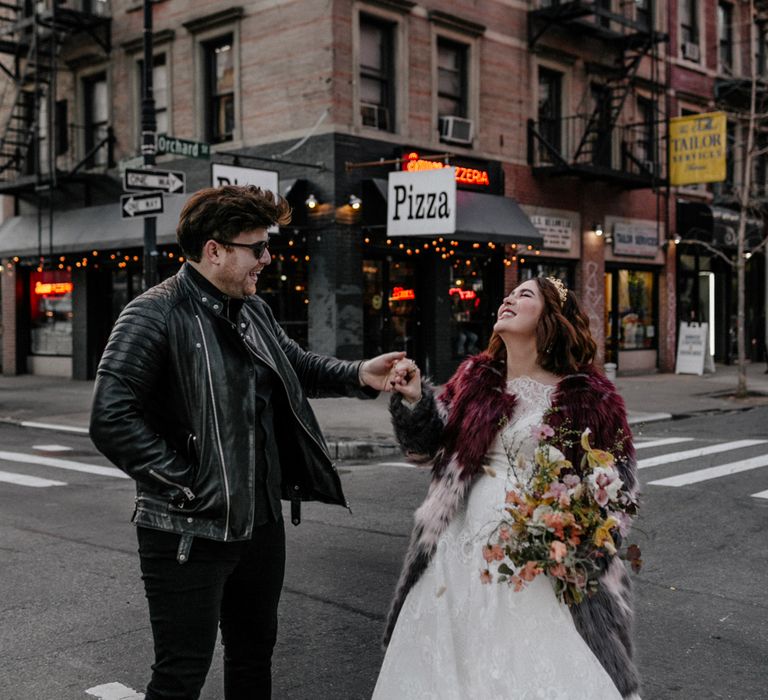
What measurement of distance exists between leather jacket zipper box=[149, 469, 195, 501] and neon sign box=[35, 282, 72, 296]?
71.9 ft

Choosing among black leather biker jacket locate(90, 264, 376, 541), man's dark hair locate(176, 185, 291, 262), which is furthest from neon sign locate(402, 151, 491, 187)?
black leather biker jacket locate(90, 264, 376, 541)

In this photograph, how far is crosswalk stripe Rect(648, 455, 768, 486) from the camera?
969cm

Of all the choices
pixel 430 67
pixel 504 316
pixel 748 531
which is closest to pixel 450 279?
pixel 430 67

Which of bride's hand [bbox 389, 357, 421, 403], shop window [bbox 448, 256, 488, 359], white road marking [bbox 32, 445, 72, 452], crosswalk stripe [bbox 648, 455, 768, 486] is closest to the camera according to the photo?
bride's hand [bbox 389, 357, 421, 403]

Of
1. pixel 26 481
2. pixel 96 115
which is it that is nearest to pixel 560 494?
pixel 26 481

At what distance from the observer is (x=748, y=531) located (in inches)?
300

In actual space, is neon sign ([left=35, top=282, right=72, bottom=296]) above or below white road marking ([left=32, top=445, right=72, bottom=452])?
above

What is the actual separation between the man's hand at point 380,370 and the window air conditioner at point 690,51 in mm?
25380

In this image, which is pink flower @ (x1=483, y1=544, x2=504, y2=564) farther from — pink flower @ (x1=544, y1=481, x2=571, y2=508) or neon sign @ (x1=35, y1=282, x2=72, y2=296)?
neon sign @ (x1=35, y1=282, x2=72, y2=296)

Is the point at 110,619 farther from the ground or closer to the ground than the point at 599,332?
closer to the ground

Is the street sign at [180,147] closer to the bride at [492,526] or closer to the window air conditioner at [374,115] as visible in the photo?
the window air conditioner at [374,115]

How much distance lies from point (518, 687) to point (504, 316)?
4.27ft

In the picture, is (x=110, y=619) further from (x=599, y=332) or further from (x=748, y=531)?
(x=599, y=332)

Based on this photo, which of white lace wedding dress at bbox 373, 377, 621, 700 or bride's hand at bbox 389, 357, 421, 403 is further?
bride's hand at bbox 389, 357, 421, 403
